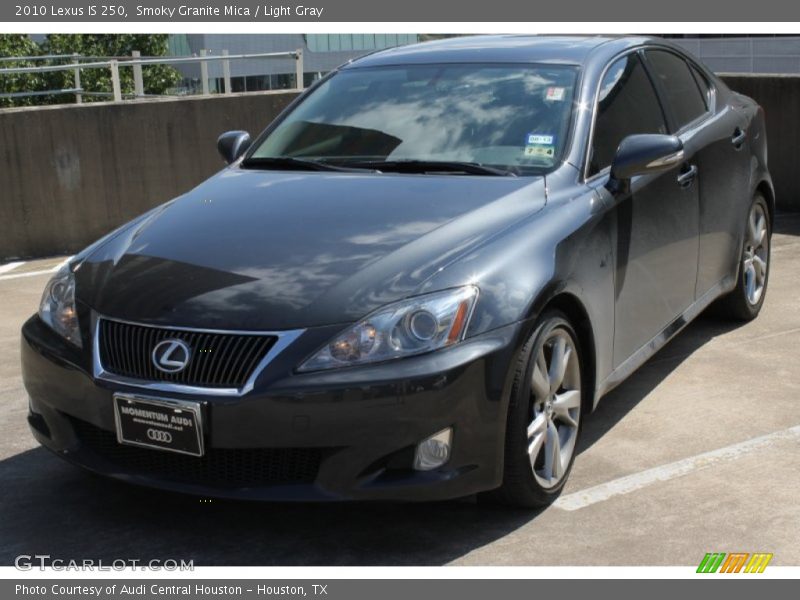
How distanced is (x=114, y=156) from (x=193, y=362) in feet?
22.5

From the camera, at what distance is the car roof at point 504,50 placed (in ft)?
18.5

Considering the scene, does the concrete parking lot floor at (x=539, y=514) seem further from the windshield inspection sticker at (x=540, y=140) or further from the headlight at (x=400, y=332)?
the windshield inspection sticker at (x=540, y=140)

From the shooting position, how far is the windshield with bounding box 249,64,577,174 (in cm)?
517

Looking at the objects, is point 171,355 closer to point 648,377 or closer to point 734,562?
point 734,562

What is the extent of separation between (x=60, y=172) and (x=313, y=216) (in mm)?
6160

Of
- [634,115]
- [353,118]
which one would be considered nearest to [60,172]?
[353,118]

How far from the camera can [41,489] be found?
481 centimetres

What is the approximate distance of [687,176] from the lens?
5.86 m

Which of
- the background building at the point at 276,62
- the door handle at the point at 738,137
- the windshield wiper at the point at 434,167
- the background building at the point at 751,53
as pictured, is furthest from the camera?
the background building at the point at 276,62

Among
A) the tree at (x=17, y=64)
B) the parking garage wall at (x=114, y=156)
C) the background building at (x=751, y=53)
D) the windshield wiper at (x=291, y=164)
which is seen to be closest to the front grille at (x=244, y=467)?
the windshield wiper at (x=291, y=164)

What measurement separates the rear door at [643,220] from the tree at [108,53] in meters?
33.1

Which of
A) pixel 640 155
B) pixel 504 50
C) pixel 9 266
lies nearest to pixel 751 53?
pixel 9 266

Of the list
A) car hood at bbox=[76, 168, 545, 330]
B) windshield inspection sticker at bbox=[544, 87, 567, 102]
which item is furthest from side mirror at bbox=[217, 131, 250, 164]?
windshield inspection sticker at bbox=[544, 87, 567, 102]

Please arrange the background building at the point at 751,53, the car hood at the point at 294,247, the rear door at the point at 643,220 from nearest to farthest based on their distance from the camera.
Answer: the car hood at the point at 294,247 < the rear door at the point at 643,220 < the background building at the point at 751,53
